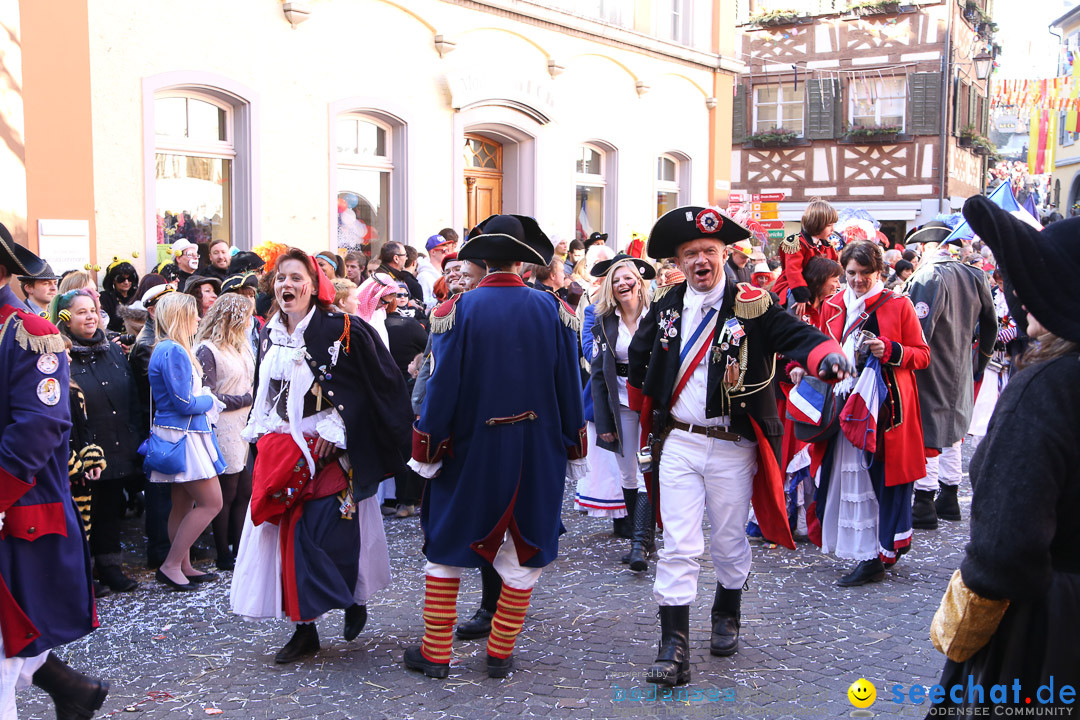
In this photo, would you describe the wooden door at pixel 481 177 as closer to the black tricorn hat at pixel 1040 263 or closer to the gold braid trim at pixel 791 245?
the gold braid trim at pixel 791 245

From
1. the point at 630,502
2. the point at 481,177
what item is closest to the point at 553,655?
the point at 630,502

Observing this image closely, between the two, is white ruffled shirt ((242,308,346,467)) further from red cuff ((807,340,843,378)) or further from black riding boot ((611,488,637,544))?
black riding boot ((611,488,637,544))

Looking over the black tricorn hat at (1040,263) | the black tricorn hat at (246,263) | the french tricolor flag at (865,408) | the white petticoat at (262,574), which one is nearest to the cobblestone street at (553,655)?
the white petticoat at (262,574)

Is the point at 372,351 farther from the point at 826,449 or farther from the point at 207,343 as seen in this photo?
the point at 826,449

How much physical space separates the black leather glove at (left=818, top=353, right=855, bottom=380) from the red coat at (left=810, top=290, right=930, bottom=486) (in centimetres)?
194

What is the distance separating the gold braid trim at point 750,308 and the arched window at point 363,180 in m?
8.38

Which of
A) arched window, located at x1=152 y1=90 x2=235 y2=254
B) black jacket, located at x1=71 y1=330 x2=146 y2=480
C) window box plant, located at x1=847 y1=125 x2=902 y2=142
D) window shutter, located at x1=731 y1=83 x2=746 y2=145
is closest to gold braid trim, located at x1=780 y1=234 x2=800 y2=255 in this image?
black jacket, located at x1=71 y1=330 x2=146 y2=480

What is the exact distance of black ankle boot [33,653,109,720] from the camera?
149 inches

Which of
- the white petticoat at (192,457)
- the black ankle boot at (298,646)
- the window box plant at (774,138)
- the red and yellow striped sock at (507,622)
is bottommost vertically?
the black ankle boot at (298,646)

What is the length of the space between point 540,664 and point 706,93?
49.8ft

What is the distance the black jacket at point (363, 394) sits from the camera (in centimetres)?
475

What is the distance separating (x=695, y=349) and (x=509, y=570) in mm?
1333

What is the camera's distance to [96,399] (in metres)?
5.93

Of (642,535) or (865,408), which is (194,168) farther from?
(865,408)
